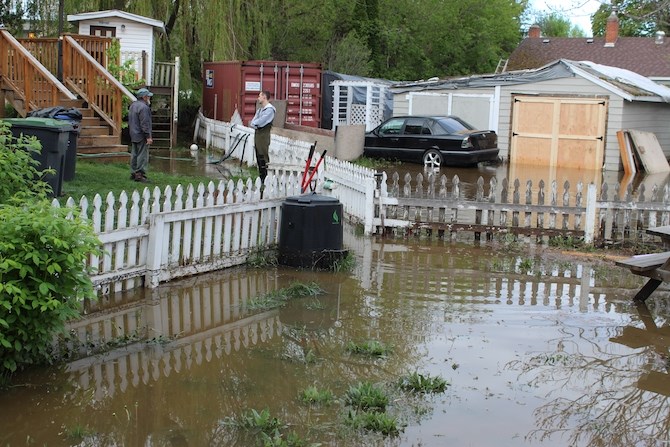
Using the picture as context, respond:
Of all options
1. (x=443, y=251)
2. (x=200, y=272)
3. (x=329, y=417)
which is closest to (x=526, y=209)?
(x=443, y=251)

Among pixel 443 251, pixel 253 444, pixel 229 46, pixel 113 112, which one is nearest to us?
pixel 253 444

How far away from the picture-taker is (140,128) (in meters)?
14.1

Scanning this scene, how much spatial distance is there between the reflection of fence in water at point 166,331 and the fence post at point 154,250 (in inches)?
7.2

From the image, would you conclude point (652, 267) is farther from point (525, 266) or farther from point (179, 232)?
point (179, 232)

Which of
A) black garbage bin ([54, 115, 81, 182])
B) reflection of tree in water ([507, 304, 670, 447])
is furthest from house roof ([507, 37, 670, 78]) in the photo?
reflection of tree in water ([507, 304, 670, 447])

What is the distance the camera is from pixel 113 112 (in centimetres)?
1756

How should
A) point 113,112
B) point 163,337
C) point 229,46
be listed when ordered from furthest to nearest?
1. point 229,46
2. point 113,112
3. point 163,337

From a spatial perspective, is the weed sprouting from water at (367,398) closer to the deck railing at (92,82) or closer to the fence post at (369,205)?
the fence post at (369,205)

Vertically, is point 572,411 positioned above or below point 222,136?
below

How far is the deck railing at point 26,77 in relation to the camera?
54.6 ft

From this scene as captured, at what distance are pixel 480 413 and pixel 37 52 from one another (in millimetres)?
15618

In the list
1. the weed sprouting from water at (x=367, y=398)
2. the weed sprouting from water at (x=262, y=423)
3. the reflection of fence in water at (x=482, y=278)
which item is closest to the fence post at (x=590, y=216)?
the reflection of fence in water at (x=482, y=278)

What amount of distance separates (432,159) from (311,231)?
1396cm

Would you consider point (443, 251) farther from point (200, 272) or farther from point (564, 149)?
point (564, 149)
